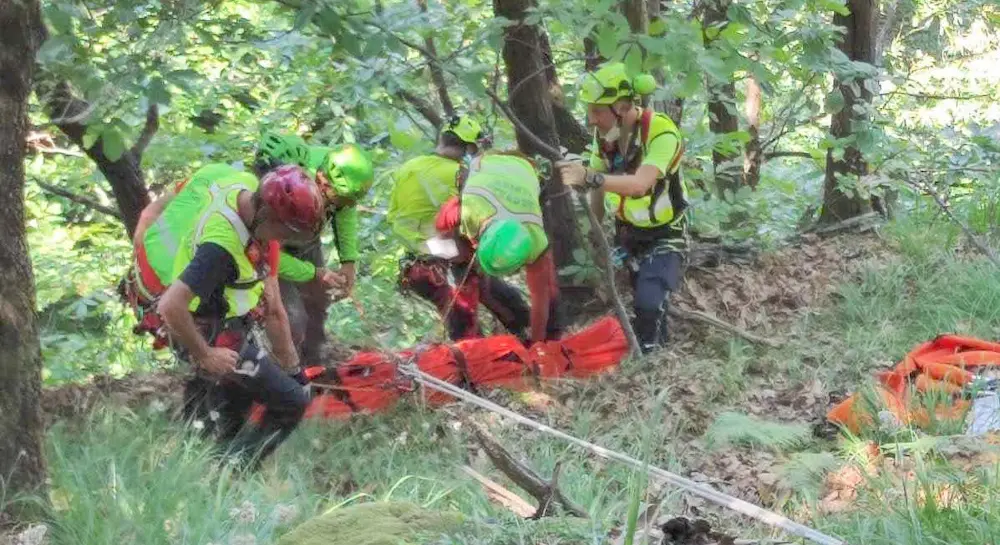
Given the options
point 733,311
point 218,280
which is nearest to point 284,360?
point 218,280

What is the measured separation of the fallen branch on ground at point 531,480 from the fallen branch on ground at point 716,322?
3.91 metres

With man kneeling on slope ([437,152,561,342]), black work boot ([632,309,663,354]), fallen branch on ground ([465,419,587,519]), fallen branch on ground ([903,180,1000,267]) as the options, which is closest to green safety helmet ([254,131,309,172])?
man kneeling on slope ([437,152,561,342])

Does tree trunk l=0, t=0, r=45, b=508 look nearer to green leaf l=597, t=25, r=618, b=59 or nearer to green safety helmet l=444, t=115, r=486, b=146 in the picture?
green leaf l=597, t=25, r=618, b=59

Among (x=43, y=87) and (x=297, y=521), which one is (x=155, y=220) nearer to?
(x=43, y=87)

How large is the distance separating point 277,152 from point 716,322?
2.86 metres

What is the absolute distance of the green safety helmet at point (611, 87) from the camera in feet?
19.1

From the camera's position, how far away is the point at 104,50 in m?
5.06

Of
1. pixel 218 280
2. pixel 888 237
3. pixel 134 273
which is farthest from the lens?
pixel 888 237

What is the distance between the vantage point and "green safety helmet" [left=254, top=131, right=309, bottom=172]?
16.6 feet

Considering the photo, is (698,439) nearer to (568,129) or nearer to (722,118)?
(568,129)

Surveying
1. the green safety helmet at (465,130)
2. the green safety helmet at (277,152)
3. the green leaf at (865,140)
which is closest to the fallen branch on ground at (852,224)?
the green leaf at (865,140)

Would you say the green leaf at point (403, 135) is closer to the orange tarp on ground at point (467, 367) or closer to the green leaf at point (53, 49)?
the orange tarp on ground at point (467, 367)

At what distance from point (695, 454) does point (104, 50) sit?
3.18 m

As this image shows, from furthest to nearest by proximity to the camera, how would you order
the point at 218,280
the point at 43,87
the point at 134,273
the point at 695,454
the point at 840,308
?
1. the point at 840,308
2. the point at 43,87
3. the point at 134,273
4. the point at 695,454
5. the point at 218,280
